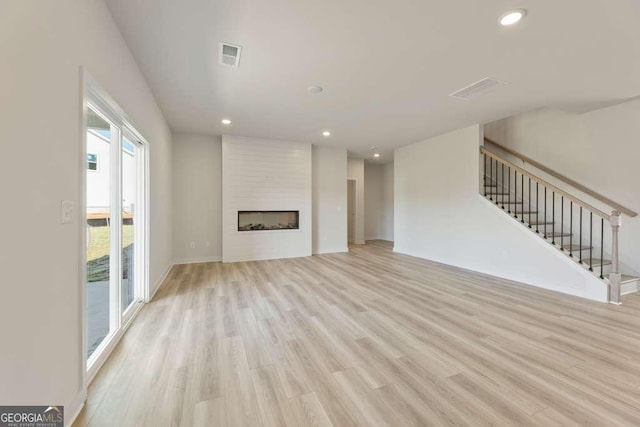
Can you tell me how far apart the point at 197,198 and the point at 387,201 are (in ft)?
20.6

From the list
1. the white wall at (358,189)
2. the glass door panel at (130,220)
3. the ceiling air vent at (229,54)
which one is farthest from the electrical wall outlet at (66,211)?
the white wall at (358,189)

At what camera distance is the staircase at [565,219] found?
335cm

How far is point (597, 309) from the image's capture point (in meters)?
3.00

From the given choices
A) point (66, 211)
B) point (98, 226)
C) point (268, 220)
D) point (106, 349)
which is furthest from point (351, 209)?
point (66, 211)

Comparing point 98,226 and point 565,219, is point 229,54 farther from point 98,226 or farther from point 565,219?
point 565,219

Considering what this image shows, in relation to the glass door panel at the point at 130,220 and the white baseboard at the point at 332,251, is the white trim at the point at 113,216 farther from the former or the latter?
the white baseboard at the point at 332,251

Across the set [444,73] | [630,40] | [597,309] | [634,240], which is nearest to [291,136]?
[444,73]

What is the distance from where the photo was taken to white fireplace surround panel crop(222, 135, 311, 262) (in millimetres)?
5605

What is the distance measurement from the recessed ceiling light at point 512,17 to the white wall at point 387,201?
6.92m

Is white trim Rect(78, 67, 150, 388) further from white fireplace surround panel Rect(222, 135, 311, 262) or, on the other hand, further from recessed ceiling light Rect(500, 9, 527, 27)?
recessed ceiling light Rect(500, 9, 527, 27)

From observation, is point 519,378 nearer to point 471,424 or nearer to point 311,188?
point 471,424

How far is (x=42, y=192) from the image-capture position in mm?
1190

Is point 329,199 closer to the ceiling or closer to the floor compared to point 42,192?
closer to the ceiling

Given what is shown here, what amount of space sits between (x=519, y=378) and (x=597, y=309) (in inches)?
90.3
